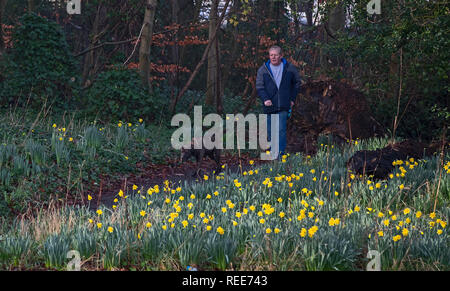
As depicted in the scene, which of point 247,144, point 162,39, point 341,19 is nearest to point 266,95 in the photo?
point 247,144

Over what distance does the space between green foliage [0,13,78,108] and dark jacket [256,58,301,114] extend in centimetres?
598

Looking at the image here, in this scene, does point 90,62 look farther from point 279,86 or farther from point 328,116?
point 279,86

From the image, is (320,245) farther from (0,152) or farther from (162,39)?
(162,39)

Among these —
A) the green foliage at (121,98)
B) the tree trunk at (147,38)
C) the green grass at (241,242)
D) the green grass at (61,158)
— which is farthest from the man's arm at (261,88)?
the tree trunk at (147,38)

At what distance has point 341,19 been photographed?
14867 millimetres

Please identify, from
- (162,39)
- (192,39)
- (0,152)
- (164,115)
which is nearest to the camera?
(0,152)

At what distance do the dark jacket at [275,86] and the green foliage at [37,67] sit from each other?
5.98 metres

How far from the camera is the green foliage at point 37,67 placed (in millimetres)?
13305

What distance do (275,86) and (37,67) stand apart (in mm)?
6851

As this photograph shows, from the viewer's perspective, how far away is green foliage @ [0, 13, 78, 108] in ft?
43.7

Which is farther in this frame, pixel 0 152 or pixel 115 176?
pixel 115 176

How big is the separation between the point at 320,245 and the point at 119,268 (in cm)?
162

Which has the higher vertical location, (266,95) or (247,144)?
(266,95)
